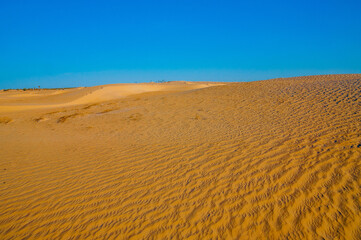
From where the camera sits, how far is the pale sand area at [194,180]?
111 inches

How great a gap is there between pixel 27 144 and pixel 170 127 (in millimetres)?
4822

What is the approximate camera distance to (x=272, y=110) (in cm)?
852

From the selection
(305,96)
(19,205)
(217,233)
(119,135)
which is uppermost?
(305,96)

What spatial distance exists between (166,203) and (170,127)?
4.55 metres

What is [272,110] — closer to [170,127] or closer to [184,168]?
[170,127]

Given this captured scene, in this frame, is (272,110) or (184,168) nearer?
(184,168)

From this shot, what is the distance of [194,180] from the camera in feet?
12.5

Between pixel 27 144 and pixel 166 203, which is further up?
pixel 27 144

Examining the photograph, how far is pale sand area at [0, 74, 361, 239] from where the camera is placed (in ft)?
9.21

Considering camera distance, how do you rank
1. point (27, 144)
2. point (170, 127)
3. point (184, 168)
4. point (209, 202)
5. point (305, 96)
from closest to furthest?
point (209, 202), point (184, 168), point (27, 144), point (170, 127), point (305, 96)

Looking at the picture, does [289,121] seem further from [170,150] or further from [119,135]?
[119,135]

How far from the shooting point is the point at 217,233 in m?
2.69

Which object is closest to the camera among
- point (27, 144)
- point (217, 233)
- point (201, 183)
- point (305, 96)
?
point (217, 233)

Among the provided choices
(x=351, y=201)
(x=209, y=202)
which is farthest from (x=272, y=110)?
(x=209, y=202)
